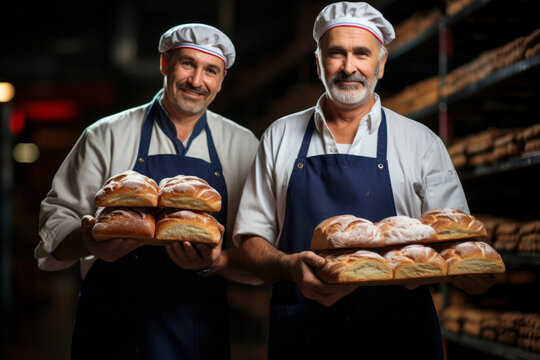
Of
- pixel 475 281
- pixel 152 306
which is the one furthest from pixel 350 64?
pixel 152 306

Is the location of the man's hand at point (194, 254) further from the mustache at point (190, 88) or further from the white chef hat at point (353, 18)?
the white chef hat at point (353, 18)

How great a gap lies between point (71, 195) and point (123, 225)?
1.65 ft

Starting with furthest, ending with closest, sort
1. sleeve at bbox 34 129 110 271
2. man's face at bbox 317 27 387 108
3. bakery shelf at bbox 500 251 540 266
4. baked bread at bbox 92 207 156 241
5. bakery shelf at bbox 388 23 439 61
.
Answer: bakery shelf at bbox 388 23 439 61, bakery shelf at bbox 500 251 540 266, sleeve at bbox 34 129 110 271, man's face at bbox 317 27 387 108, baked bread at bbox 92 207 156 241

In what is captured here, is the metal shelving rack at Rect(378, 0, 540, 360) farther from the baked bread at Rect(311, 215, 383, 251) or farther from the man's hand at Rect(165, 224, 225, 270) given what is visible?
the man's hand at Rect(165, 224, 225, 270)

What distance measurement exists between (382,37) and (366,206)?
574 mm

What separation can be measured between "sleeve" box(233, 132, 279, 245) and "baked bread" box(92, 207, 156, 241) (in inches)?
12.0

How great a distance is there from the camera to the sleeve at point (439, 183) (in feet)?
6.66

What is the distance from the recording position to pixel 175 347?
2.27 metres

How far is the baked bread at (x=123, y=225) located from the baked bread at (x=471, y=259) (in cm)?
89

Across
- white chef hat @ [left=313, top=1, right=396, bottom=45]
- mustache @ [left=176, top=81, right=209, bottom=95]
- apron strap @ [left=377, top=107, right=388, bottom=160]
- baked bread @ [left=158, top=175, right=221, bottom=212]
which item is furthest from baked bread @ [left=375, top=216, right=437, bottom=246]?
mustache @ [left=176, top=81, right=209, bottom=95]

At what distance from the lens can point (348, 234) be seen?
1.77 meters

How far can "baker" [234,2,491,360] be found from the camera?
1.96 metres

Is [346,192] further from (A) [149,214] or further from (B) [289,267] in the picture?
(A) [149,214]

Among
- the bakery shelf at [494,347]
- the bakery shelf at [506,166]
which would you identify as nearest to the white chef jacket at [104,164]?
the bakery shelf at [506,166]
